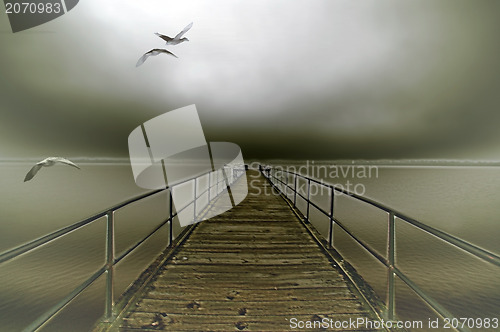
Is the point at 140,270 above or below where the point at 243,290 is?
below

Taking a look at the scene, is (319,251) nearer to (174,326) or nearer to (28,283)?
(174,326)

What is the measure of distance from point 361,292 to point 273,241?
2317 millimetres

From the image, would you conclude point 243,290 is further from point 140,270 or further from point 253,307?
point 140,270

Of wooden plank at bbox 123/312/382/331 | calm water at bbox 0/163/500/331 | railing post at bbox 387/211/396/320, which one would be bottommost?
calm water at bbox 0/163/500/331

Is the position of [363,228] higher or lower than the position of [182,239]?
lower

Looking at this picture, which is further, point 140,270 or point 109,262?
point 140,270

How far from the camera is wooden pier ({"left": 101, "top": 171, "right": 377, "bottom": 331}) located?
257 cm

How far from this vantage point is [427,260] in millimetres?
10891

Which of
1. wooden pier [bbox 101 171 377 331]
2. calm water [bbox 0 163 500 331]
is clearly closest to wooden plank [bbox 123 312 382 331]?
wooden pier [bbox 101 171 377 331]

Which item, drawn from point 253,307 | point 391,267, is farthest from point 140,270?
point 391,267

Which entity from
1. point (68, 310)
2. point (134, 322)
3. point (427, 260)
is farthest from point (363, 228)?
point (134, 322)

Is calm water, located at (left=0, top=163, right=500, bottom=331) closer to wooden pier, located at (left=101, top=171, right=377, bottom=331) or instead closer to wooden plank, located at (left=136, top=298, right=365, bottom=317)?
wooden pier, located at (left=101, top=171, right=377, bottom=331)

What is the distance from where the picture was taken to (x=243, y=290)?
319 centimetres

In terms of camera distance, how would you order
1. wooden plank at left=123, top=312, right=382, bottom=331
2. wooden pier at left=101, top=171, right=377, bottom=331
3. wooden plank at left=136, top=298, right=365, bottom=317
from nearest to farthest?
wooden plank at left=123, top=312, right=382, bottom=331, wooden pier at left=101, top=171, right=377, bottom=331, wooden plank at left=136, top=298, right=365, bottom=317
